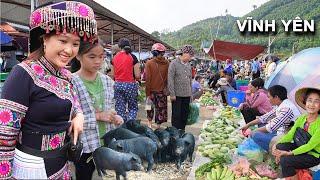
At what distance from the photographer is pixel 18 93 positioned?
1.64 metres

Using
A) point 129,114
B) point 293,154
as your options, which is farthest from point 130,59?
point 293,154

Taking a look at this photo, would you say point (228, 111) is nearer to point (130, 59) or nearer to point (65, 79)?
point (130, 59)

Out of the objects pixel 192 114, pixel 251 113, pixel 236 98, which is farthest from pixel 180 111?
pixel 236 98

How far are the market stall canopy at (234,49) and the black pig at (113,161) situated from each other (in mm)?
14993

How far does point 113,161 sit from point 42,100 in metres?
1.59

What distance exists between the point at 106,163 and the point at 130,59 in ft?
13.5

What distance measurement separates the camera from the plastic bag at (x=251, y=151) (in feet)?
16.8

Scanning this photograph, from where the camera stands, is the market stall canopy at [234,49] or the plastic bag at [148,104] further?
the market stall canopy at [234,49]

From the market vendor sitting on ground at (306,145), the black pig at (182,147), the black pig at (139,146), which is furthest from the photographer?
the black pig at (182,147)

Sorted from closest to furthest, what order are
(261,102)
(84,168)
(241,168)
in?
(84,168) → (241,168) → (261,102)

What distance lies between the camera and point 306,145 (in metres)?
3.76

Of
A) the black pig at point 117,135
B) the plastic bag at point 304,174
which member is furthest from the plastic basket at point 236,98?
the black pig at point 117,135

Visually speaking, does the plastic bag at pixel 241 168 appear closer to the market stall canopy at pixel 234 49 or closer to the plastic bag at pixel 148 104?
the plastic bag at pixel 148 104

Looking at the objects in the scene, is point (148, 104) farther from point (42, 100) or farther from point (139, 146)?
point (42, 100)
